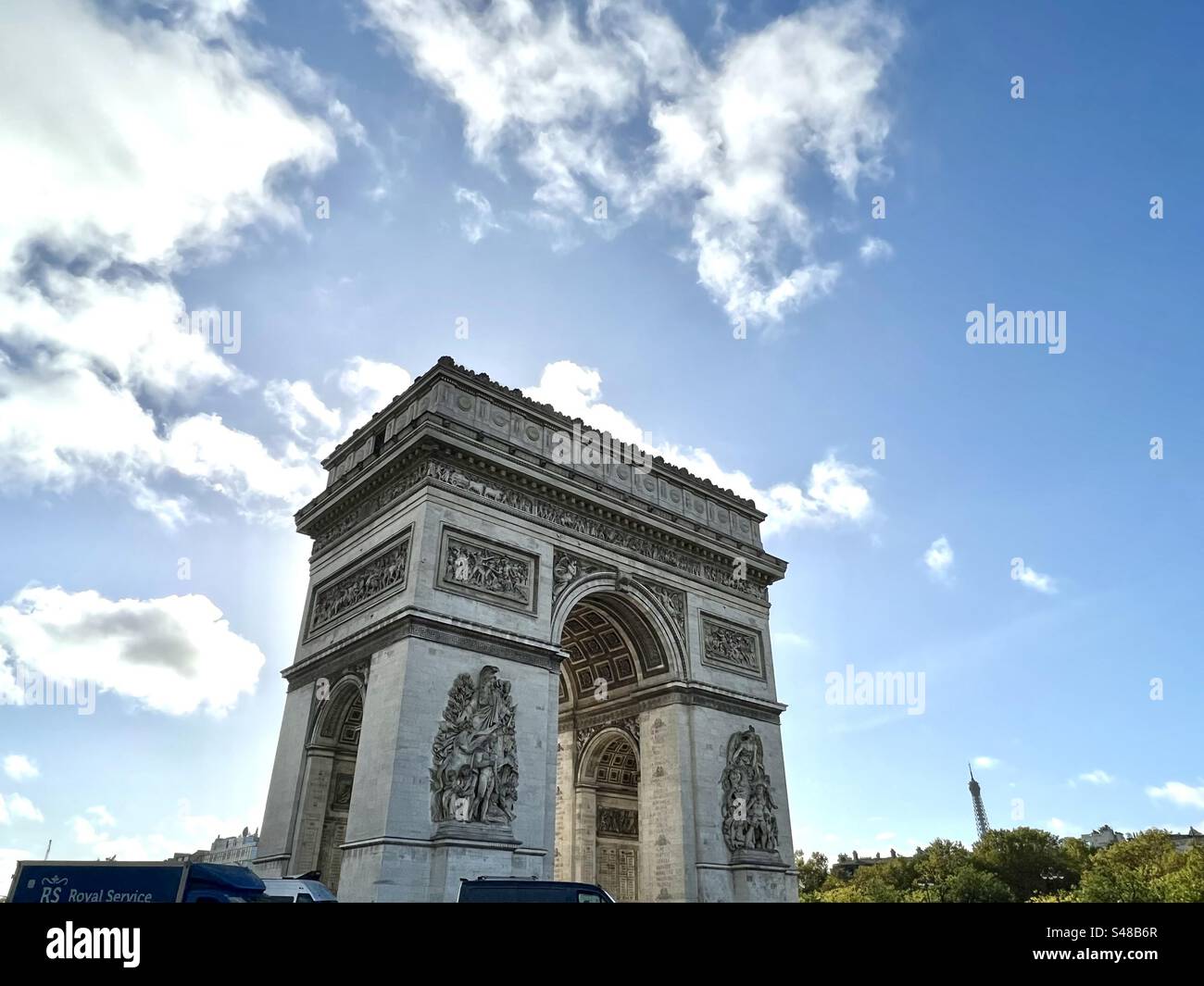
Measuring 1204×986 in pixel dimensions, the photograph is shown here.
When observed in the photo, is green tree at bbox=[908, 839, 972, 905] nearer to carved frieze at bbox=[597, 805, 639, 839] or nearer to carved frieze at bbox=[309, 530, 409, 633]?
carved frieze at bbox=[597, 805, 639, 839]

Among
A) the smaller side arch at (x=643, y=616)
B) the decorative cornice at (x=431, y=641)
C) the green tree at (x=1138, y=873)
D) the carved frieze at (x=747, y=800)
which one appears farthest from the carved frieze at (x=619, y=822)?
the green tree at (x=1138, y=873)

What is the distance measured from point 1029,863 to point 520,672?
62.6m

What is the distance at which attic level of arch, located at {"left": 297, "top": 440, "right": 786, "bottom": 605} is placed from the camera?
21016mm

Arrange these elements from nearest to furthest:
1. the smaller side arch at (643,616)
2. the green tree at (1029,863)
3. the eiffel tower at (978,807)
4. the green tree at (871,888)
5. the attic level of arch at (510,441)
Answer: the attic level of arch at (510,441) → the smaller side arch at (643,616) → the green tree at (871,888) → the green tree at (1029,863) → the eiffel tower at (978,807)

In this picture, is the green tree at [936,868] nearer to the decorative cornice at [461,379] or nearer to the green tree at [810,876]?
the green tree at [810,876]

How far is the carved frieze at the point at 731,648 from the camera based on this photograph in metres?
25.6

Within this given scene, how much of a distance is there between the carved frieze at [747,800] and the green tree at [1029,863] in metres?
52.3

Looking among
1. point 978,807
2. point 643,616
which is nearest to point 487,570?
point 643,616

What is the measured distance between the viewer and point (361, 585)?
21.8m

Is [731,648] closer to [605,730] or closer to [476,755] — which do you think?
[605,730]

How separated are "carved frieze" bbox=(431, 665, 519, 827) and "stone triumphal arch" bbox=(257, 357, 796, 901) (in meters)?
0.05

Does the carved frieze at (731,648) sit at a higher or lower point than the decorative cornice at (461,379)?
lower
